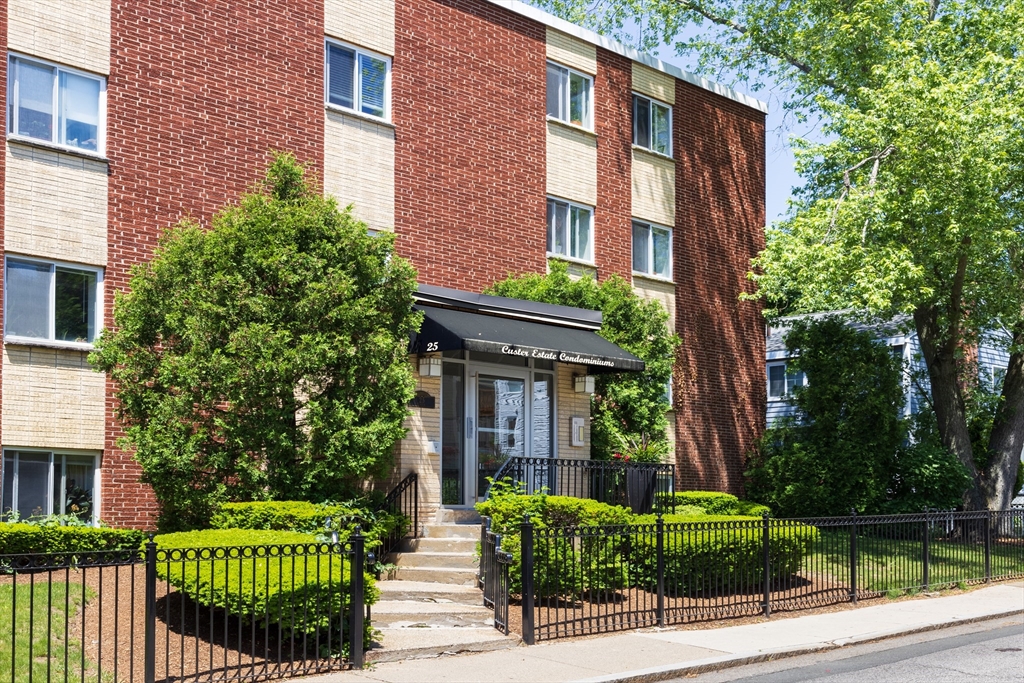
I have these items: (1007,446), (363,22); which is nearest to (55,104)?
(363,22)

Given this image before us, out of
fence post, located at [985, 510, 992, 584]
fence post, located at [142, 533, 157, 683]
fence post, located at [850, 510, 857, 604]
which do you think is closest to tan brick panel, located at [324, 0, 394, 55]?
fence post, located at [850, 510, 857, 604]

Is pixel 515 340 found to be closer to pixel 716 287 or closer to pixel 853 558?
pixel 853 558

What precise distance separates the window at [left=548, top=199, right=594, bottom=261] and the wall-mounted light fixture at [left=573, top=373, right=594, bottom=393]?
3374 mm

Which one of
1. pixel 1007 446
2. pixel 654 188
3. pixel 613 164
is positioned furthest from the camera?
pixel 1007 446

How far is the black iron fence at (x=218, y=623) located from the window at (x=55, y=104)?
22.5 ft

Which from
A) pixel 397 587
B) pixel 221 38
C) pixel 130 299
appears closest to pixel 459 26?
pixel 221 38

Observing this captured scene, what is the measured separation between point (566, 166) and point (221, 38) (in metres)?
7.62

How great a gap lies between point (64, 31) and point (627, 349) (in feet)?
34.6

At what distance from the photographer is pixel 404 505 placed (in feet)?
54.0

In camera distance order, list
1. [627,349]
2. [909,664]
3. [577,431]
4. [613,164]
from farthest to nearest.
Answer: [613,164], [627,349], [577,431], [909,664]

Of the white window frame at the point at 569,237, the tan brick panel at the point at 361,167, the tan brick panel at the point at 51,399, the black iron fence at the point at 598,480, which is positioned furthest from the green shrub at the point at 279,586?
the white window frame at the point at 569,237

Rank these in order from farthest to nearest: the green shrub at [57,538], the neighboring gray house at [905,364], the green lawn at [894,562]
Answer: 1. the neighboring gray house at [905,364]
2. the green lawn at [894,562]
3. the green shrub at [57,538]

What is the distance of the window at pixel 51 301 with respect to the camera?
14.8m

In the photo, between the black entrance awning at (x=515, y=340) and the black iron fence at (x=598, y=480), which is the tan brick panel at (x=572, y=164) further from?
the black iron fence at (x=598, y=480)
